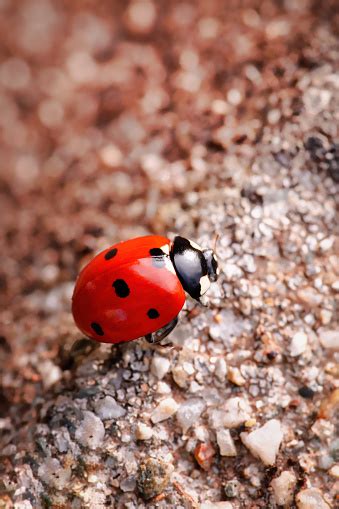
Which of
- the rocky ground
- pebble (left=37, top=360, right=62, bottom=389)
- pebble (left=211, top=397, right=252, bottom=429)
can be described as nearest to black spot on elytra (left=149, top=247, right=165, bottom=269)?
the rocky ground

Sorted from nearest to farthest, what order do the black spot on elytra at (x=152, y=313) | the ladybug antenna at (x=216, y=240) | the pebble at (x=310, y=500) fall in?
the pebble at (x=310, y=500) < the black spot on elytra at (x=152, y=313) < the ladybug antenna at (x=216, y=240)

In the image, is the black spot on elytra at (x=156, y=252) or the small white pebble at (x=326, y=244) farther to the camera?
the small white pebble at (x=326, y=244)

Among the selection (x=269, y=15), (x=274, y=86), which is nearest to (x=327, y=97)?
(x=274, y=86)

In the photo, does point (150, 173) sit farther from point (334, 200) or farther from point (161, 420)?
point (161, 420)

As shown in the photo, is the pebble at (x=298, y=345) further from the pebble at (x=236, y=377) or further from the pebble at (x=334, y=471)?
the pebble at (x=334, y=471)

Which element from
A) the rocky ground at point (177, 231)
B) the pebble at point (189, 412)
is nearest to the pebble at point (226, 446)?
the rocky ground at point (177, 231)

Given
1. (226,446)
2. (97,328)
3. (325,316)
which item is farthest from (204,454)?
(325,316)

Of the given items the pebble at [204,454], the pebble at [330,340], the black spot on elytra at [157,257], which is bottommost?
the pebble at [204,454]

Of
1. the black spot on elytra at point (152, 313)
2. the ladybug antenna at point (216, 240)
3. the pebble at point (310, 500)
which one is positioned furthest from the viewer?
the ladybug antenna at point (216, 240)
